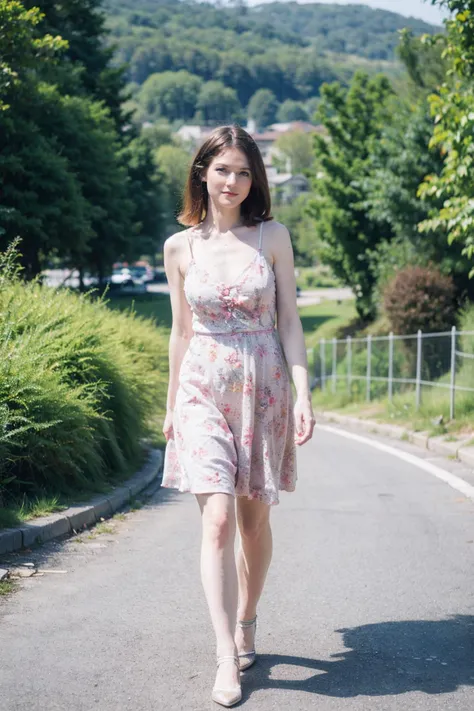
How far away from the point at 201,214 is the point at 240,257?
1.17 ft

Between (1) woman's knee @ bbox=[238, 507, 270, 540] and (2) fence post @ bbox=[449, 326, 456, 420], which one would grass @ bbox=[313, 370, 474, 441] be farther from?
(1) woman's knee @ bbox=[238, 507, 270, 540]

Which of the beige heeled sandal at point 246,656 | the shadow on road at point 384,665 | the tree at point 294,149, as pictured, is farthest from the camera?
the tree at point 294,149

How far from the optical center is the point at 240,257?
4449mm

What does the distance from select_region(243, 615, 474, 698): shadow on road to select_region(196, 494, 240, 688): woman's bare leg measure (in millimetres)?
256

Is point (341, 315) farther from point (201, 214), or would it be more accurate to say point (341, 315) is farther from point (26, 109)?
point (201, 214)

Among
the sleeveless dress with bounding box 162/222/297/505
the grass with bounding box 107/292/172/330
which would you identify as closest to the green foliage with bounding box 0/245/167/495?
the sleeveless dress with bounding box 162/222/297/505

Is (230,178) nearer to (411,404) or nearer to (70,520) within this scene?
(70,520)

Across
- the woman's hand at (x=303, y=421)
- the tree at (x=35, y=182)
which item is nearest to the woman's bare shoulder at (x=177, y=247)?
the woman's hand at (x=303, y=421)

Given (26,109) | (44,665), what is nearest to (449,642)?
(44,665)

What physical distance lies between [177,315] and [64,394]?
145 inches

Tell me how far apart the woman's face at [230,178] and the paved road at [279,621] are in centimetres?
195

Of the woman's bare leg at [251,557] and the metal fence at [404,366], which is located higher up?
the woman's bare leg at [251,557]

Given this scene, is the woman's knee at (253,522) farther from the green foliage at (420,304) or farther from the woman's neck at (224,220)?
the green foliage at (420,304)

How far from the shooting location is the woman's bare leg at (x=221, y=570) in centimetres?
407
